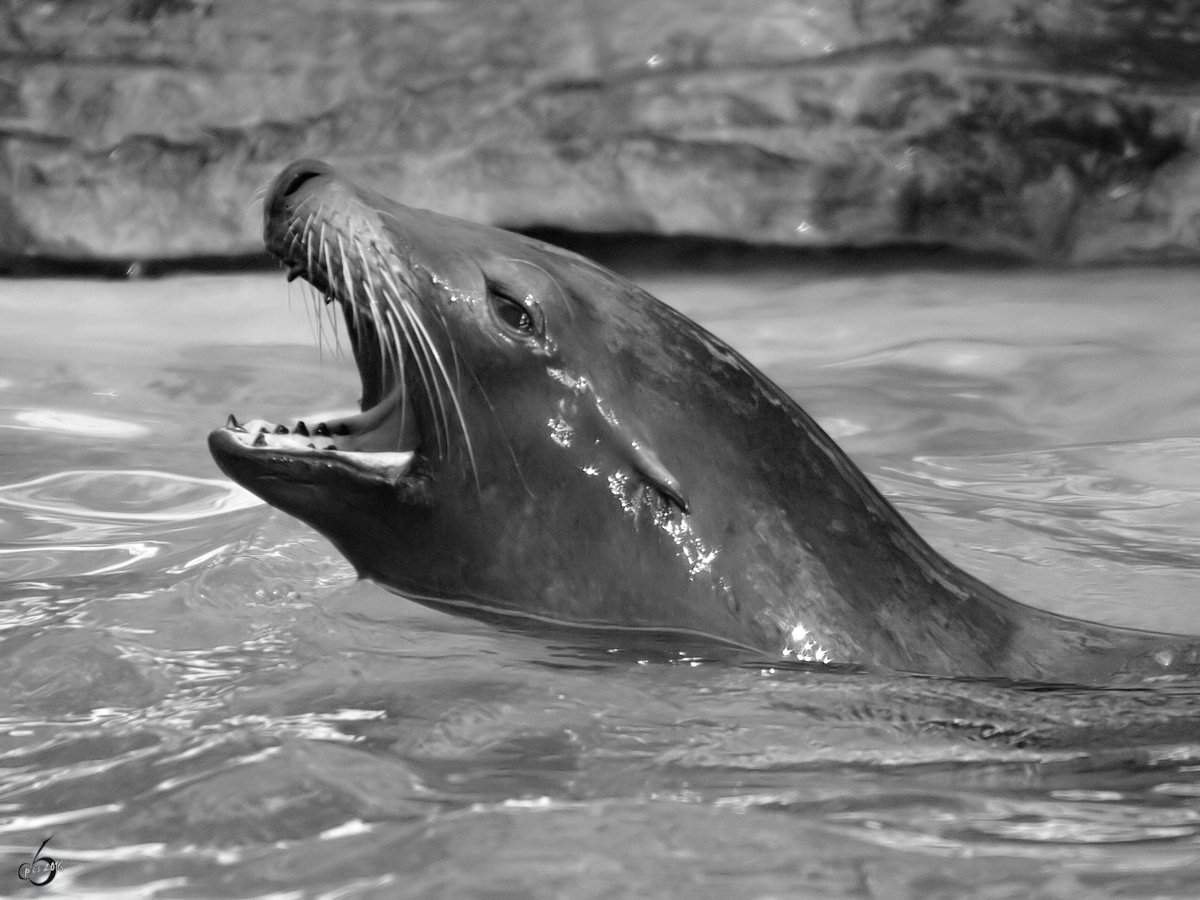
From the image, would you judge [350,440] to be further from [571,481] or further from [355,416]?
[571,481]

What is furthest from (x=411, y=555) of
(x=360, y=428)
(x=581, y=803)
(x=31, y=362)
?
(x=31, y=362)

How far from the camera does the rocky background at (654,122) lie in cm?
746

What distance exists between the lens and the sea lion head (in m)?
2.94

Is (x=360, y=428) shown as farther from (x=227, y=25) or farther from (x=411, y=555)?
(x=227, y=25)

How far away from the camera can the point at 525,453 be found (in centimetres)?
297

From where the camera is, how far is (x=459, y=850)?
7.00 feet

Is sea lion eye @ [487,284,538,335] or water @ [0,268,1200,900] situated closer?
water @ [0,268,1200,900]

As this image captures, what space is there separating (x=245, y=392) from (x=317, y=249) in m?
2.84

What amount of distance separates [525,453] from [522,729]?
54 centimetres

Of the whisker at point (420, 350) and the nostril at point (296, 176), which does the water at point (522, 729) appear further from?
the nostril at point (296, 176)

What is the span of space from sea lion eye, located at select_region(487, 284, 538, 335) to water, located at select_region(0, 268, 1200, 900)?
22.0 inches

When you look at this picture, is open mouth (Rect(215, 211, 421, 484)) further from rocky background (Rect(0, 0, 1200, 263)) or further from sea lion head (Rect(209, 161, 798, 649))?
rocky background (Rect(0, 0, 1200, 263))

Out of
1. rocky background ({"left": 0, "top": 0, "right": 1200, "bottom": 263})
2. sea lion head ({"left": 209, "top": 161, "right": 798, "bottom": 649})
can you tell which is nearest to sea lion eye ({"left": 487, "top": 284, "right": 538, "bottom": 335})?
sea lion head ({"left": 209, "top": 161, "right": 798, "bottom": 649})

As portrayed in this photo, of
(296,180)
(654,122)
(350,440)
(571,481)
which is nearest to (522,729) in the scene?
(571,481)
